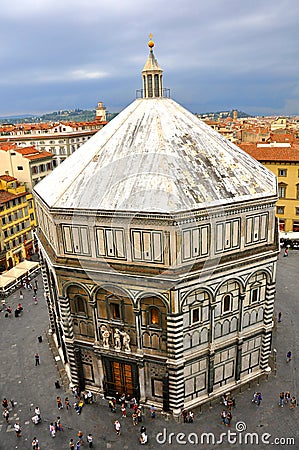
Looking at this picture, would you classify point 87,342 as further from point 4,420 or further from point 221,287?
point 221,287

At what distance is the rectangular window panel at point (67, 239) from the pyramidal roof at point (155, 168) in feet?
4.55

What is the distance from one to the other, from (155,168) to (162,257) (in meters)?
5.08

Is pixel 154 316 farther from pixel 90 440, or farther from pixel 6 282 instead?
pixel 6 282

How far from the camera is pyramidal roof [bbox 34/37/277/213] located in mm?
21250

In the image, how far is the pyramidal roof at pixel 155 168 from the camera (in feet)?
69.7

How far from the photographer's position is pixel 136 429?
23.2m

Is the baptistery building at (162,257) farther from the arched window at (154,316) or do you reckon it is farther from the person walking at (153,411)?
the person walking at (153,411)

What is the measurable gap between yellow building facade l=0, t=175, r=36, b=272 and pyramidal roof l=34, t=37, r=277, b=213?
64.5 ft

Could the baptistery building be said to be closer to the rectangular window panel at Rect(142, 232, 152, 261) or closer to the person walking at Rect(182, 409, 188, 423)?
the rectangular window panel at Rect(142, 232, 152, 261)

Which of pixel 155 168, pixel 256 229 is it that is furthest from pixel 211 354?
pixel 155 168

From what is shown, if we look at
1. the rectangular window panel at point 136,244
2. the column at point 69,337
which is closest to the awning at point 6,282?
the column at point 69,337

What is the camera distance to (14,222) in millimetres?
45344

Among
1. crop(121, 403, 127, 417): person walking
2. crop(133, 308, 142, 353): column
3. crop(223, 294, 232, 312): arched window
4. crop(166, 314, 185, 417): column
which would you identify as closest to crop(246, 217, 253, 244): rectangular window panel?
crop(223, 294, 232, 312): arched window

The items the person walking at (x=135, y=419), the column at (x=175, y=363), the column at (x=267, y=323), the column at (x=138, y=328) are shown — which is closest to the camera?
the column at (x=175, y=363)
